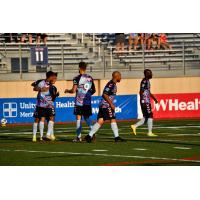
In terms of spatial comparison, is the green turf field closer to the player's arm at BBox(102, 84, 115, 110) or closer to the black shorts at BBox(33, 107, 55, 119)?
the black shorts at BBox(33, 107, 55, 119)

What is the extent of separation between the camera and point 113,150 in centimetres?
1822

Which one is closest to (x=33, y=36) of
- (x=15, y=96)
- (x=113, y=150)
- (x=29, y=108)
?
(x=15, y=96)

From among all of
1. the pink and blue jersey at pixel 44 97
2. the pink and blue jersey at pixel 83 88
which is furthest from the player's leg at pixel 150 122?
the pink and blue jersey at pixel 44 97

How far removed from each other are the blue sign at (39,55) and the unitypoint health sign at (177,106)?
553cm

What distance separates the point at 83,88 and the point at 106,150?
11.7 feet

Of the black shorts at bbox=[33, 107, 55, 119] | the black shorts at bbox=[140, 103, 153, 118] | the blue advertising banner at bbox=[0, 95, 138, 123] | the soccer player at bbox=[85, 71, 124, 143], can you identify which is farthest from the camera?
the blue advertising banner at bbox=[0, 95, 138, 123]

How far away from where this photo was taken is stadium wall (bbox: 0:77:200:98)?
3709 cm

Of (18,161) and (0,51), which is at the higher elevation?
(0,51)

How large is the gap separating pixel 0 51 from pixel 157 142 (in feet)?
65.4

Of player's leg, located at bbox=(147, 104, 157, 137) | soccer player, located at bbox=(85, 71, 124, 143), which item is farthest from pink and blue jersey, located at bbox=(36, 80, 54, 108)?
player's leg, located at bbox=(147, 104, 157, 137)

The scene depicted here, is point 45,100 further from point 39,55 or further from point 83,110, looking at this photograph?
point 39,55

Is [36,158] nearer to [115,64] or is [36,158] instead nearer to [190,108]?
[190,108]

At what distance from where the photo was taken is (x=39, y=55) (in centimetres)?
3803

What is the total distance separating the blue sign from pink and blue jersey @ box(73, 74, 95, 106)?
16490 mm
